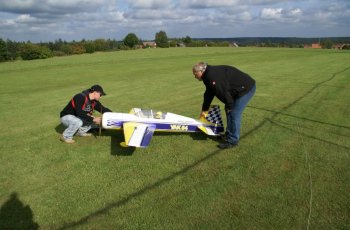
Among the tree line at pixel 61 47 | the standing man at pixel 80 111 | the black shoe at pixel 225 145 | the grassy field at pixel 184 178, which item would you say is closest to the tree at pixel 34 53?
the tree line at pixel 61 47

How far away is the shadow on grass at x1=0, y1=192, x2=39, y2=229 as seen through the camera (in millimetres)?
5203

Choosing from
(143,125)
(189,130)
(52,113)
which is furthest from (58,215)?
(52,113)

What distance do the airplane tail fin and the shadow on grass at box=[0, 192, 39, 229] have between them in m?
5.16

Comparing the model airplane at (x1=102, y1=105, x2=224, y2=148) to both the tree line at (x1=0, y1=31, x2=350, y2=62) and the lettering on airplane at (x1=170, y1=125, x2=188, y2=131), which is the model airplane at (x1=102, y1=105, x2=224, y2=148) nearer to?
the lettering on airplane at (x1=170, y1=125, x2=188, y2=131)

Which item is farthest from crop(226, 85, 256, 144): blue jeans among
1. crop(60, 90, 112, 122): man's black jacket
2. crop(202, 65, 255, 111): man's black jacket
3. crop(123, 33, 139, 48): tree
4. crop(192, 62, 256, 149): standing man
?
crop(123, 33, 139, 48): tree

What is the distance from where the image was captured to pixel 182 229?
16.5 feet

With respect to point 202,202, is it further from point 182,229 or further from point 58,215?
point 58,215

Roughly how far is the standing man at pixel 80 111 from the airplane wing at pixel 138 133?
948 millimetres

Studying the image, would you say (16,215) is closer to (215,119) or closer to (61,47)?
(215,119)

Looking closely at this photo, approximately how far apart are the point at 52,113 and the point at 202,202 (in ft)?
29.6

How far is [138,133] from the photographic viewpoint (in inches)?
318

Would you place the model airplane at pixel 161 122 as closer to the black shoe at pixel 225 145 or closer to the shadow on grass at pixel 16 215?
the black shoe at pixel 225 145

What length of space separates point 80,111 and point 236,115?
4.22 metres

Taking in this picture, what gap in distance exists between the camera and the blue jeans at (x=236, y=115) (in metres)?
7.96
